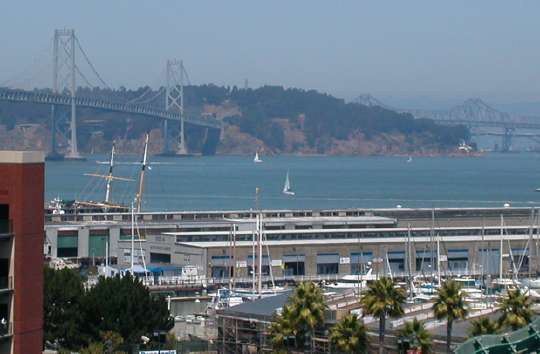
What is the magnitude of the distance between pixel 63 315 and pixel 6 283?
25.9ft

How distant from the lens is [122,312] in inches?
803

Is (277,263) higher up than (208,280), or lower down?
higher up

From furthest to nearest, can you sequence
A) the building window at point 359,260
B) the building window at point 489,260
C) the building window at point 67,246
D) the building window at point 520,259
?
the building window at point 67,246 < the building window at point 359,260 < the building window at point 520,259 < the building window at point 489,260

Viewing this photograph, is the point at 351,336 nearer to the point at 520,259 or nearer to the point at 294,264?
the point at 294,264

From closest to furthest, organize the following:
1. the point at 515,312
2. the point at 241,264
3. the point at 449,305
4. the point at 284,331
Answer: the point at 515,312 → the point at 449,305 → the point at 284,331 → the point at 241,264

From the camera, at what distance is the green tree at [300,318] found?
57.7 ft

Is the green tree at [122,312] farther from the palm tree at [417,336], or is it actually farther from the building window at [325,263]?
the building window at [325,263]

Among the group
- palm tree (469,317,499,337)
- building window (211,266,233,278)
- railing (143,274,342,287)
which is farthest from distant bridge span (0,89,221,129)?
palm tree (469,317,499,337)

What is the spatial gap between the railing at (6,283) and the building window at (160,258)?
2285cm

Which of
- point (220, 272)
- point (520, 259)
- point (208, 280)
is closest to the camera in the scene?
point (208, 280)

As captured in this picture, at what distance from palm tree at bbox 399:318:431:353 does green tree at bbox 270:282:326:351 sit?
100cm

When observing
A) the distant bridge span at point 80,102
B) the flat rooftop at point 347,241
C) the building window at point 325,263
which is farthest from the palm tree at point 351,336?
the distant bridge span at point 80,102

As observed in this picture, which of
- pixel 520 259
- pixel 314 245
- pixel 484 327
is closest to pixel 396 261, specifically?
pixel 314 245

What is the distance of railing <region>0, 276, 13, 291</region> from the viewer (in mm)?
12461
